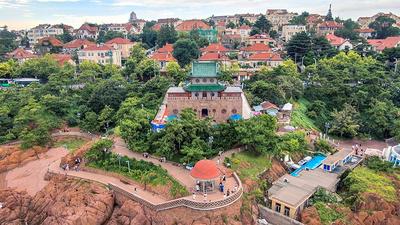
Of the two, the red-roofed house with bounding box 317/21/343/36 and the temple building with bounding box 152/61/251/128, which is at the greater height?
the red-roofed house with bounding box 317/21/343/36

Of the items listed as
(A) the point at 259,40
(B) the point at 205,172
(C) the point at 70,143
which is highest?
(A) the point at 259,40

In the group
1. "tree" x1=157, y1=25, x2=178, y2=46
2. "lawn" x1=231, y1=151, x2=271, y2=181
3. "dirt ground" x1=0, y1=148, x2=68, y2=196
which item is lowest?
"dirt ground" x1=0, y1=148, x2=68, y2=196

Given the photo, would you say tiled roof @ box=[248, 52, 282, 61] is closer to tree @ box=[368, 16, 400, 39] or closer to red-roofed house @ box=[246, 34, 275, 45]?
red-roofed house @ box=[246, 34, 275, 45]

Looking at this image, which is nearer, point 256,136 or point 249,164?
point 249,164

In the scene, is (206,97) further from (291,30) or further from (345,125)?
(291,30)

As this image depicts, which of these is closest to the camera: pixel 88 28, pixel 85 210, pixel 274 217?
pixel 85 210

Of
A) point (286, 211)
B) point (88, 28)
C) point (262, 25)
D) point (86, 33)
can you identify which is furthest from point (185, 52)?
point (88, 28)

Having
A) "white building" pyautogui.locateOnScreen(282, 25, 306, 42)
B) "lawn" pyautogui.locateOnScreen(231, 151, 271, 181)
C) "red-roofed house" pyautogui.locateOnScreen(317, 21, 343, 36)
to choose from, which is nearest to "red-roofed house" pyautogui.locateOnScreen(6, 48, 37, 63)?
"lawn" pyautogui.locateOnScreen(231, 151, 271, 181)

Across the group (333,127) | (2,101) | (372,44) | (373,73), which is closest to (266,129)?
(333,127)
